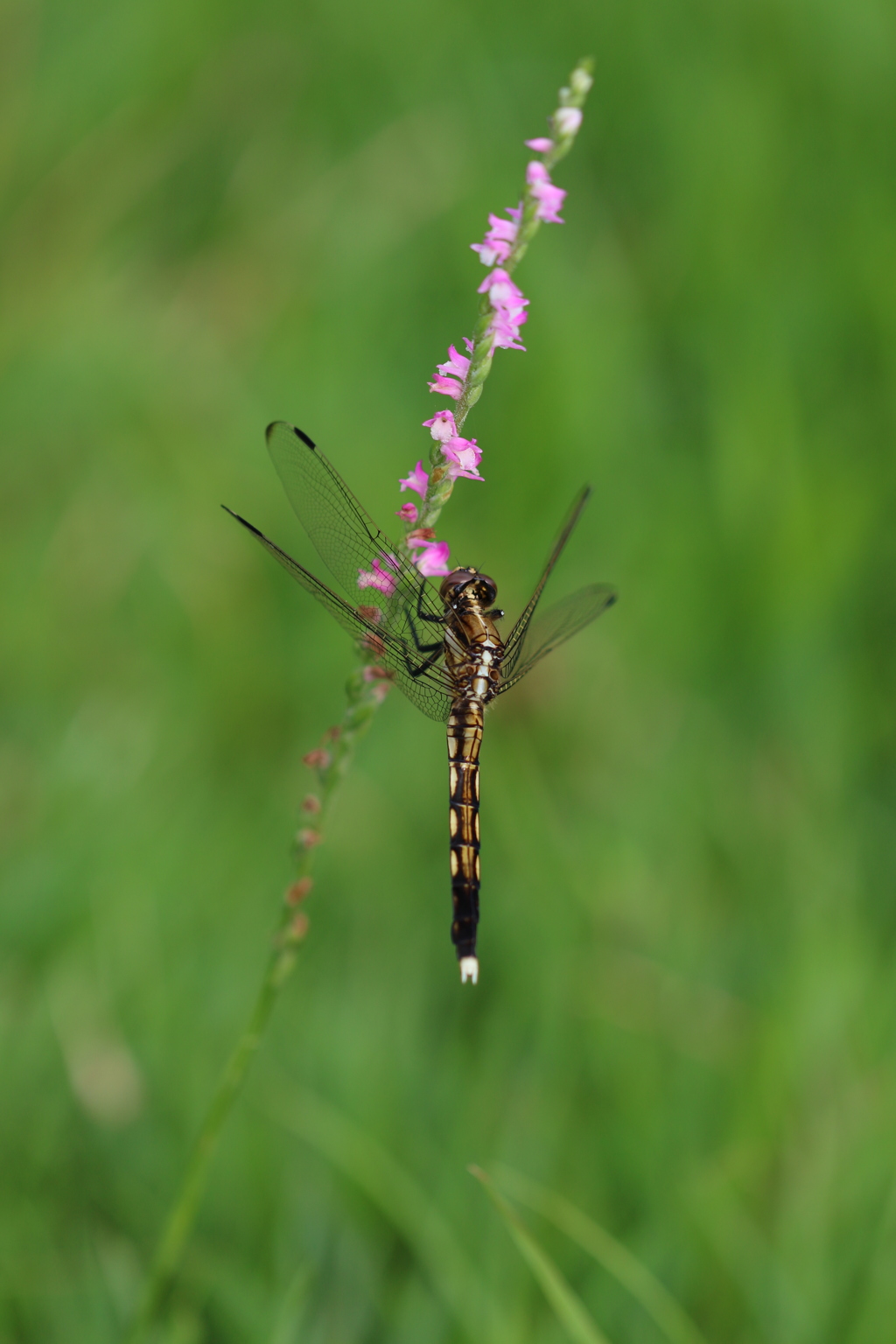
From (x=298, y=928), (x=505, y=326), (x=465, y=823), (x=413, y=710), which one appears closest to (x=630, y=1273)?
(x=465, y=823)

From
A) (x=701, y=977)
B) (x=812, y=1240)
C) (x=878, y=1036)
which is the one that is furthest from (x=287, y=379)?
(x=812, y=1240)

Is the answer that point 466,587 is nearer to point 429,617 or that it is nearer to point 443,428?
point 429,617

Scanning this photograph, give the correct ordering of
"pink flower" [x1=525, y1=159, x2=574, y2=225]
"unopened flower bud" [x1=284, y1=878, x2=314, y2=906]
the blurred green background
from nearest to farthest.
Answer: "pink flower" [x1=525, y1=159, x2=574, y2=225]
"unopened flower bud" [x1=284, y1=878, x2=314, y2=906]
the blurred green background

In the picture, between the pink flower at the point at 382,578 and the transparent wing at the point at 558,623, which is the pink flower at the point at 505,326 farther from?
the transparent wing at the point at 558,623

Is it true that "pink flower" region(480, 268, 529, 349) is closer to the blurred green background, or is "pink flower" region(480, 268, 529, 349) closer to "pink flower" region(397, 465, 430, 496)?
"pink flower" region(397, 465, 430, 496)

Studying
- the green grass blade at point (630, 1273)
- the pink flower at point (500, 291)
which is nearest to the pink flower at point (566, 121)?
the pink flower at point (500, 291)

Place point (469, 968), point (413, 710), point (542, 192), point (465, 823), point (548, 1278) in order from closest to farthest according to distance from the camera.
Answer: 1. point (542, 192)
2. point (548, 1278)
3. point (469, 968)
4. point (465, 823)
5. point (413, 710)

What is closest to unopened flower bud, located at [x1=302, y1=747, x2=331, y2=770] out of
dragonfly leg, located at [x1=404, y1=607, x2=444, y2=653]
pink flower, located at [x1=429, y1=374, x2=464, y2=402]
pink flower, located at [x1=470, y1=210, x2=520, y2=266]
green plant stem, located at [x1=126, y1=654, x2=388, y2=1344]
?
green plant stem, located at [x1=126, y1=654, x2=388, y2=1344]
